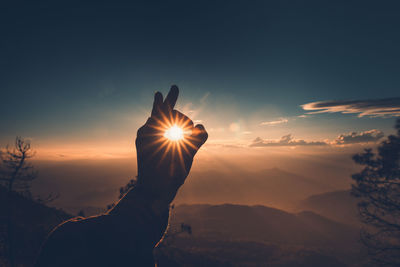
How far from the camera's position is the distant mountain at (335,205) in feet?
429

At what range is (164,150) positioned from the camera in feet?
5.97

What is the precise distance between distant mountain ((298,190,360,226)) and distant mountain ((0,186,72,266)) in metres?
165

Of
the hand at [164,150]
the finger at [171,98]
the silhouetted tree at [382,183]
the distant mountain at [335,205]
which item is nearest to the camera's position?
the hand at [164,150]

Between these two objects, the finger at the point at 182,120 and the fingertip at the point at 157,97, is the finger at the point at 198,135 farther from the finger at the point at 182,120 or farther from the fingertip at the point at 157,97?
the fingertip at the point at 157,97

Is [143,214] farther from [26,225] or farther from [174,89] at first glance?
[26,225]

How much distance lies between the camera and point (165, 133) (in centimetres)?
197

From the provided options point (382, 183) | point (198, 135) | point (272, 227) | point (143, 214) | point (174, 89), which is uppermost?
point (174, 89)

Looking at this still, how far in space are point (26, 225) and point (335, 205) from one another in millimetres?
203466

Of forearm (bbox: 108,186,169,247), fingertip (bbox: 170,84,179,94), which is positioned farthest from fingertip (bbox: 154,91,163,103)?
forearm (bbox: 108,186,169,247)

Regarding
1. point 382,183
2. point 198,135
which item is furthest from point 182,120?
point 382,183

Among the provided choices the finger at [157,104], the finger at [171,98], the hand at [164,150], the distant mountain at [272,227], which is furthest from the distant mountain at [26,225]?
the distant mountain at [272,227]

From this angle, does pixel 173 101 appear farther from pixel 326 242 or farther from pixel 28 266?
pixel 326 242

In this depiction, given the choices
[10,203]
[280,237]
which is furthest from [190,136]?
[280,237]

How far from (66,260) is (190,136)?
1498 mm
